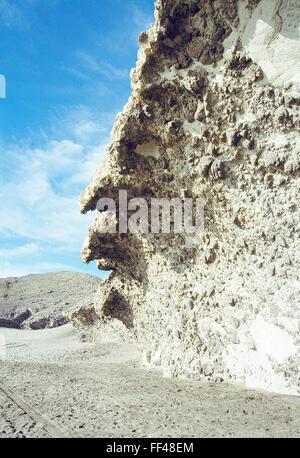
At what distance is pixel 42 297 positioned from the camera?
20.2 metres

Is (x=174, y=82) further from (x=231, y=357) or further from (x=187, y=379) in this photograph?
(x=187, y=379)

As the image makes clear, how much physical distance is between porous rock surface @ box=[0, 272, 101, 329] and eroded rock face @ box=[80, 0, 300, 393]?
11.7 meters

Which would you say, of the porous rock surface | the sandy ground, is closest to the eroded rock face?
the sandy ground

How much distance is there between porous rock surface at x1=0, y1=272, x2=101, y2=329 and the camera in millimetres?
17750

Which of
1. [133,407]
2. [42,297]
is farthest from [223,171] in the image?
[42,297]

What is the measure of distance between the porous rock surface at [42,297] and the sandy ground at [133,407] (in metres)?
12.0

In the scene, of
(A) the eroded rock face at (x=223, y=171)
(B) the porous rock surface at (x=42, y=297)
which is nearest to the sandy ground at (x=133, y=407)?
(A) the eroded rock face at (x=223, y=171)

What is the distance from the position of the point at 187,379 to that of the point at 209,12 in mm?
5865

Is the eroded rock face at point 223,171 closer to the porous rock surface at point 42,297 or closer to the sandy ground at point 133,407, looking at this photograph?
the sandy ground at point 133,407

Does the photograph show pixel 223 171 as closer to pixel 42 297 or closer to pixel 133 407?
pixel 133 407

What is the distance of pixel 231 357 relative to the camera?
4.68 meters

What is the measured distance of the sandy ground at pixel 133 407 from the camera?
2758 millimetres
